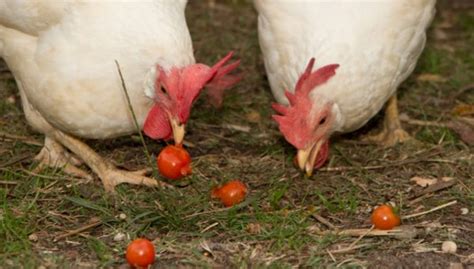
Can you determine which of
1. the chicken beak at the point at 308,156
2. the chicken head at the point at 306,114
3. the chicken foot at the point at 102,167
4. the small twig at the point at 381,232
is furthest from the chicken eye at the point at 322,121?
the chicken foot at the point at 102,167

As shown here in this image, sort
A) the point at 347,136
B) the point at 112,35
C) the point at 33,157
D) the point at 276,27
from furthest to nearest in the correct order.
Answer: the point at 347,136 < the point at 33,157 < the point at 276,27 < the point at 112,35

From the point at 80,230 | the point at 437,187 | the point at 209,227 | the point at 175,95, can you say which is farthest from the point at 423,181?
the point at 80,230

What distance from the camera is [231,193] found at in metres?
3.77

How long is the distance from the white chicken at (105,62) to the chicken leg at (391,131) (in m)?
1.14

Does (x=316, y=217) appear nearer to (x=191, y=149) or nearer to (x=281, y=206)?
(x=281, y=206)

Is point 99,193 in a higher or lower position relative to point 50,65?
lower

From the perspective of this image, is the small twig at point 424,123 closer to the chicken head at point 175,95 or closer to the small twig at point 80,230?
the chicken head at point 175,95

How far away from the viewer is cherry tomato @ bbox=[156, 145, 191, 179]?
3.80 meters

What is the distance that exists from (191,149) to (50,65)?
99cm

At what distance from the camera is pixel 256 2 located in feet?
13.6

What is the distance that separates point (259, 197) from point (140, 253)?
0.82 meters

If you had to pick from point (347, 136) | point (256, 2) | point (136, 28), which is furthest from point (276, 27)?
point (347, 136)

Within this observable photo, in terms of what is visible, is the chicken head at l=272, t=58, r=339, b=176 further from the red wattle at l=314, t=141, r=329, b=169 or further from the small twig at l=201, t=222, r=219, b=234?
the small twig at l=201, t=222, r=219, b=234

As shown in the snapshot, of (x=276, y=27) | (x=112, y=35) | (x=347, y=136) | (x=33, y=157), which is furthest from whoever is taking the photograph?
(x=347, y=136)
